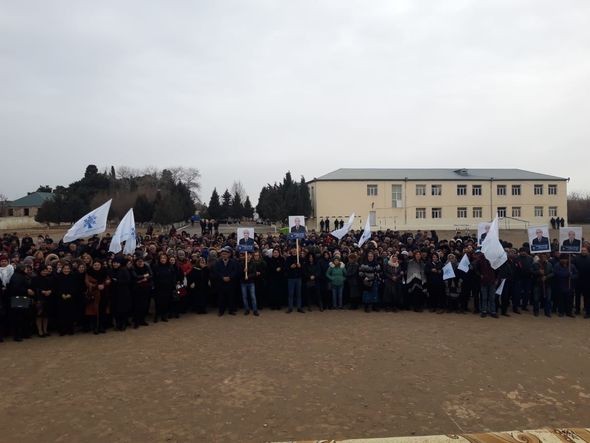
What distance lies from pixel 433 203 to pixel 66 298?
53.5m

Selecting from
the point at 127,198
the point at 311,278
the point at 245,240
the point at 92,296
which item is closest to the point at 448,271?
the point at 311,278

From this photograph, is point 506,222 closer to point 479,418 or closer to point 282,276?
point 282,276

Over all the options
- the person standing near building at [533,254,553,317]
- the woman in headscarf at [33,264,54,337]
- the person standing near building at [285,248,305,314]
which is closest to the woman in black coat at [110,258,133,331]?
the woman in headscarf at [33,264,54,337]

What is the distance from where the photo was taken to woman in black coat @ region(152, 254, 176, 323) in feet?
34.8

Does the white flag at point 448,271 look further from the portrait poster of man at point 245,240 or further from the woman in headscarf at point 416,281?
the portrait poster of man at point 245,240

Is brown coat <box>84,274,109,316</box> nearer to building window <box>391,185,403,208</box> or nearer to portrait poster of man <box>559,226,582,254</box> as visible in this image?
portrait poster of man <box>559,226,582,254</box>

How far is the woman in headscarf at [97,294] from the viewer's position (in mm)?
9586

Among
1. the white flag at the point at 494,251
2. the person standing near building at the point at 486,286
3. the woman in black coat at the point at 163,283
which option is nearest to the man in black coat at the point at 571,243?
the white flag at the point at 494,251

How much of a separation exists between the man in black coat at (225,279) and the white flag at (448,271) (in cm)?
534

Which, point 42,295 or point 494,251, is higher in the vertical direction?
point 494,251

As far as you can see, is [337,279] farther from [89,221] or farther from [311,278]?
[89,221]

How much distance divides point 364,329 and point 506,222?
→ 53953 millimetres

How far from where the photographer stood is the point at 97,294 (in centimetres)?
963

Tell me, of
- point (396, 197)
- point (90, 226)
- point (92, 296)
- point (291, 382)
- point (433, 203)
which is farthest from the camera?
point (433, 203)
